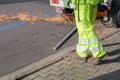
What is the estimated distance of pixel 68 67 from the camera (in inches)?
238

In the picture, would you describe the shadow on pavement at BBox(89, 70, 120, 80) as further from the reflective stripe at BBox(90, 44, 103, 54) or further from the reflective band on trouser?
the reflective band on trouser

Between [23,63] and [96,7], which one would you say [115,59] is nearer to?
[96,7]

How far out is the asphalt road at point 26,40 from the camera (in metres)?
6.59

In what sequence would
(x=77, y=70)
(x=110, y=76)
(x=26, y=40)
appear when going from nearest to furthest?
(x=110, y=76) → (x=77, y=70) → (x=26, y=40)

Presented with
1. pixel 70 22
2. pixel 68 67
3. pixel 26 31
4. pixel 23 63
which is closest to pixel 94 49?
pixel 68 67

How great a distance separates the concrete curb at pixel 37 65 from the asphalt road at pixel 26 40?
17cm

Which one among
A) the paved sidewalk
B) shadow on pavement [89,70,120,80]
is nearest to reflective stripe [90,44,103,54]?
the paved sidewalk

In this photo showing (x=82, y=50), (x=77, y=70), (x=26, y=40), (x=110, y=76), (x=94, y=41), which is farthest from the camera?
(x=26, y=40)

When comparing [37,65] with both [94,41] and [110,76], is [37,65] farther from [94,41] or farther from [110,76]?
[110,76]

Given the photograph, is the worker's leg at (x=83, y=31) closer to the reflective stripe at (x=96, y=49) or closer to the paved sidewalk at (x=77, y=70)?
the reflective stripe at (x=96, y=49)

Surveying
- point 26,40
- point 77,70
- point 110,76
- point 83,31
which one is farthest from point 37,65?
point 26,40

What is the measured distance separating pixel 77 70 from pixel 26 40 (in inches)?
93.2

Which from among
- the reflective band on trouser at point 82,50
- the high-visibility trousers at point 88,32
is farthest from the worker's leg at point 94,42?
the reflective band on trouser at point 82,50

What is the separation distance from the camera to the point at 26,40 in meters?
7.95
